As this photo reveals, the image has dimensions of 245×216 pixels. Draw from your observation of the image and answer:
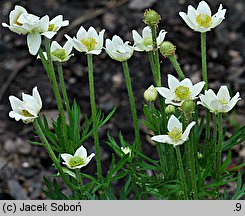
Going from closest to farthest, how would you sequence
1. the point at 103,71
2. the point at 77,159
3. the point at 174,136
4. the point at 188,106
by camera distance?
the point at 188,106
the point at 174,136
the point at 77,159
the point at 103,71

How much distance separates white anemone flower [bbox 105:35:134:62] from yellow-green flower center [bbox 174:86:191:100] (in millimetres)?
220

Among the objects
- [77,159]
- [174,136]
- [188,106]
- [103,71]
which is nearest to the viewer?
[188,106]

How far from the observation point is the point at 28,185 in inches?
109

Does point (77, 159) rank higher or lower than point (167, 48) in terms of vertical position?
lower

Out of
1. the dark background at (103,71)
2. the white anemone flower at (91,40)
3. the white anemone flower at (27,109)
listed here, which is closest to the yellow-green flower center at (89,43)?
the white anemone flower at (91,40)

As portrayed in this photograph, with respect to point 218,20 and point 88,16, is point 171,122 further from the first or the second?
point 88,16

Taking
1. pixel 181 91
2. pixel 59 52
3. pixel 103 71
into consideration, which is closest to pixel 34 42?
pixel 59 52

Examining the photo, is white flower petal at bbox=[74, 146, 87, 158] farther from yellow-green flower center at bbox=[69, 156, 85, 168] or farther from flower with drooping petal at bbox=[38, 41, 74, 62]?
flower with drooping petal at bbox=[38, 41, 74, 62]

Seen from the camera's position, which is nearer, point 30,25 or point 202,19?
point 30,25

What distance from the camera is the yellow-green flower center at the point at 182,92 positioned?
1622 millimetres

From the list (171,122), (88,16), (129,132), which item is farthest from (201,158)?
(88,16)

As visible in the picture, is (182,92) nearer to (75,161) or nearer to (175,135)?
(175,135)

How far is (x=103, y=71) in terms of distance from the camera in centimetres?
343

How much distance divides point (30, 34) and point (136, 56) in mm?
1915
